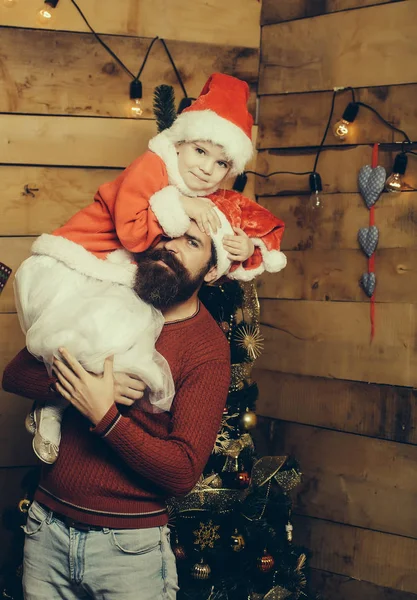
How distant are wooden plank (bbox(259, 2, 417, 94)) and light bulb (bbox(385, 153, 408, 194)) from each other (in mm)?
294

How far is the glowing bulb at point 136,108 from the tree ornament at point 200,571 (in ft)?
5.31

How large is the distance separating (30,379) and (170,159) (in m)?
0.67

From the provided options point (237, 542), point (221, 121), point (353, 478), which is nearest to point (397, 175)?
point (221, 121)

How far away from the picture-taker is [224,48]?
9.18 feet

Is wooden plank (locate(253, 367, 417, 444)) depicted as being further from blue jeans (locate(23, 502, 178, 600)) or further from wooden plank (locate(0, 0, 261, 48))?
wooden plank (locate(0, 0, 261, 48))

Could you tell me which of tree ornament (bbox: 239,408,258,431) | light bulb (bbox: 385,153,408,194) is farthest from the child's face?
light bulb (bbox: 385,153,408,194)

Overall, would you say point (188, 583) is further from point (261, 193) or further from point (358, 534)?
point (261, 193)

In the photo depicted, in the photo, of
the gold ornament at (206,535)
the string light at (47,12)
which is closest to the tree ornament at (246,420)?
the gold ornament at (206,535)

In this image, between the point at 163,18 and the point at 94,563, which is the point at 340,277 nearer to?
the point at 163,18

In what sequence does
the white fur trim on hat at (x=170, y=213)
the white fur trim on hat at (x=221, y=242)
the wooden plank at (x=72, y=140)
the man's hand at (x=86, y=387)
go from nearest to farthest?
the man's hand at (x=86, y=387), the white fur trim on hat at (x=170, y=213), the white fur trim on hat at (x=221, y=242), the wooden plank at (x=72, y=140)

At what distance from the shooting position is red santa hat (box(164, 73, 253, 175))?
189cm

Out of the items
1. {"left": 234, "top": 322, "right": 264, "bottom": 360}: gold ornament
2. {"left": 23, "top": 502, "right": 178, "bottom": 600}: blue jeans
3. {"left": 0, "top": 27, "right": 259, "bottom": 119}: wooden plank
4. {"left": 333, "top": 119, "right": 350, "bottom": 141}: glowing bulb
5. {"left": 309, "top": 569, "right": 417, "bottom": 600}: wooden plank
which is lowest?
{"left": 309, "top": 569, "right": 417, "bottom": 600}: wooden plank

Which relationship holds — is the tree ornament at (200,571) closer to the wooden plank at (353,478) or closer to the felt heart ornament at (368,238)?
the wooden plank at (353,478)

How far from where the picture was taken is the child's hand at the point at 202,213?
5.92 ft
